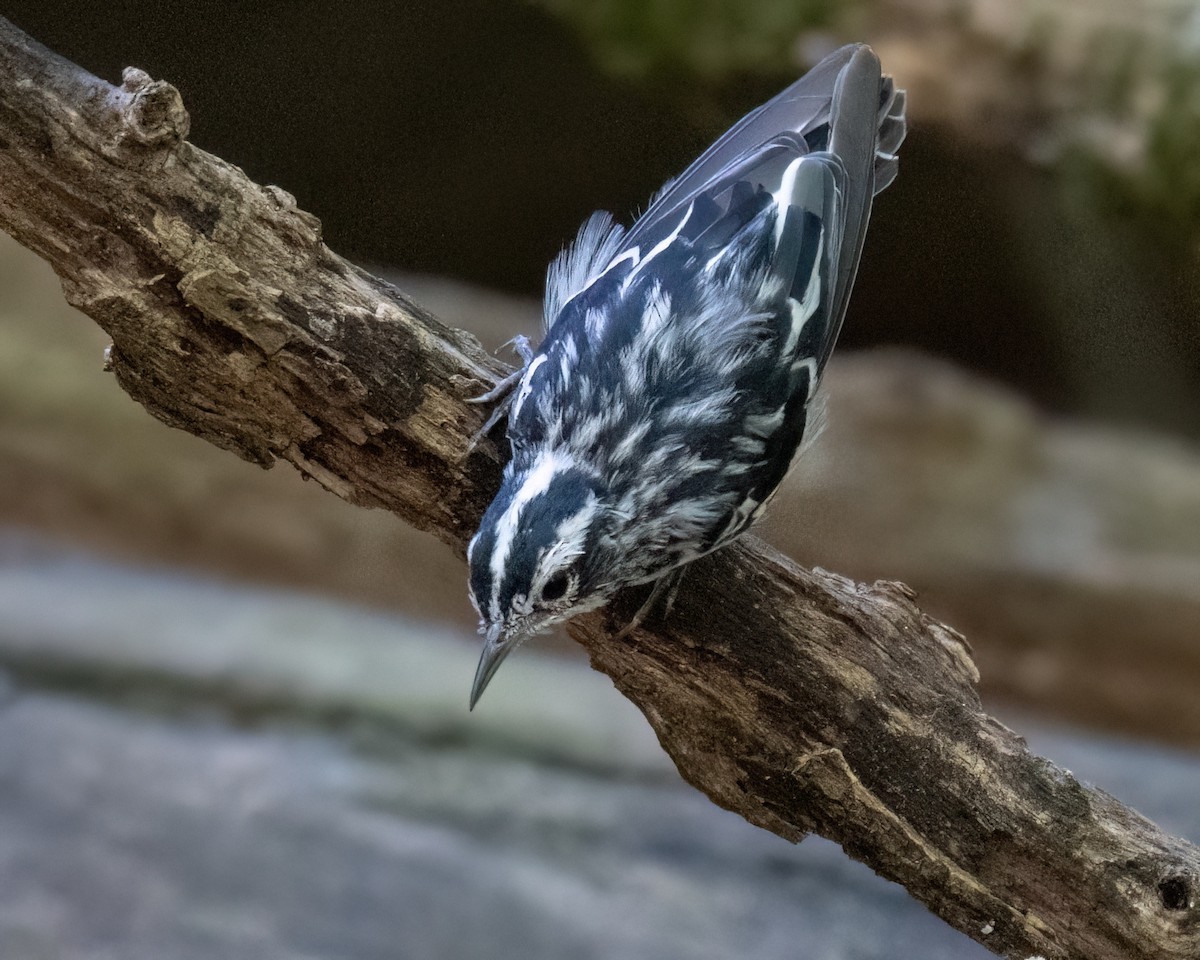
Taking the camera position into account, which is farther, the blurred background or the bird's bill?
the blurred background

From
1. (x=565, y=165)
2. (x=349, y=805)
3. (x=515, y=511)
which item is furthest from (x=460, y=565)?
(x=515, y=511)

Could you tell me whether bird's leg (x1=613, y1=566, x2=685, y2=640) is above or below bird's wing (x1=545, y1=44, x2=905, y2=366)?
below

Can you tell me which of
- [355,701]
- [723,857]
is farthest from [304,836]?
[723,857]

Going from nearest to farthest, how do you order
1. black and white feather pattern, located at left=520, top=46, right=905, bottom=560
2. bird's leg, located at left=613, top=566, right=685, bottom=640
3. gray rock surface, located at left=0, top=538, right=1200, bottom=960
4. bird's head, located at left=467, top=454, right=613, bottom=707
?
bird's head, located at left=467, top=454, right=613, bottom=707
black and white feather pattern, located at left=520, top=46, right=905, bottom=560
bird's leg, located at left=613, top=566, right=685, bottom=640
gray rock surface, located at left=0, top=538, right=1200, bottom=960

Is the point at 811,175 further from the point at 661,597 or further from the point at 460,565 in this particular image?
the point at 460,565

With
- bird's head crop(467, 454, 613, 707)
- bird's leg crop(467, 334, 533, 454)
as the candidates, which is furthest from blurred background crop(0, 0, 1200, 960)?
bird's head crop(467, 454, 613, 707)

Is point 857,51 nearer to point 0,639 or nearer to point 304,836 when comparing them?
point 304,836

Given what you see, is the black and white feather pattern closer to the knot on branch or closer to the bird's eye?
the bird's eye

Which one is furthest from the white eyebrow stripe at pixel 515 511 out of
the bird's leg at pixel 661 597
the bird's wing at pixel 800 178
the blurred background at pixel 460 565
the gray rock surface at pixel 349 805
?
the gray rock surface at pixel 349 805
